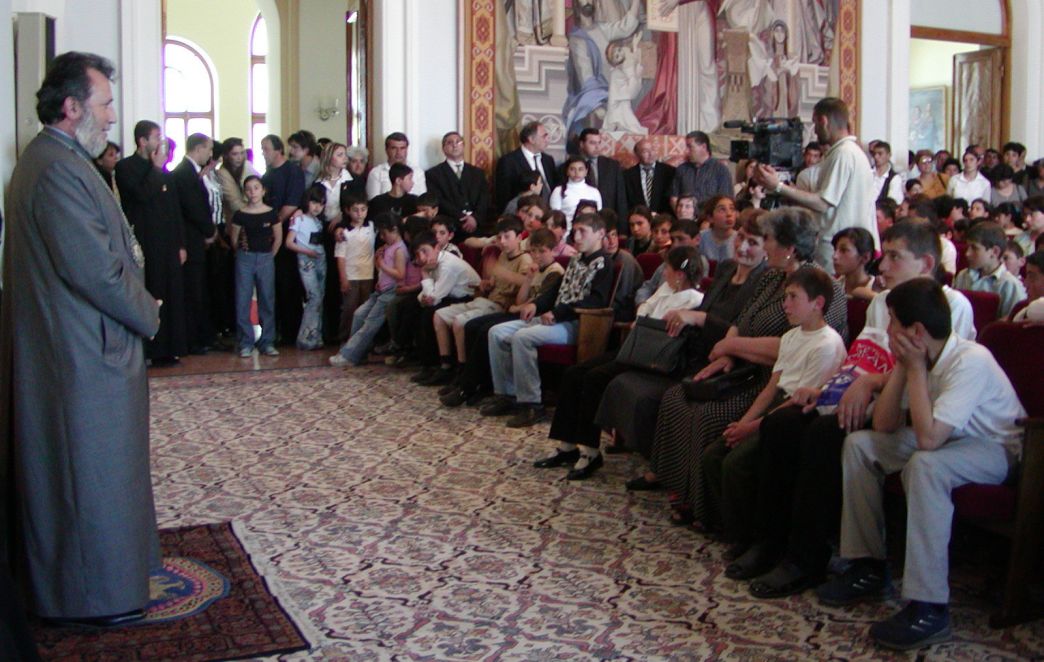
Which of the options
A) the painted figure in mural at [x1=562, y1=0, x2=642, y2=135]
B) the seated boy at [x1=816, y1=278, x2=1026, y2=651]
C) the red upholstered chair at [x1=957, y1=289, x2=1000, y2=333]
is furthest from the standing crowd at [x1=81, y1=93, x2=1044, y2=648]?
the painted figure in mural at [x1=562, y1=0, x2=642, y2=135]

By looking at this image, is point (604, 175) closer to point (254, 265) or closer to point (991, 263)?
point (254, 265)

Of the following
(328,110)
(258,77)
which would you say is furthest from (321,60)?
(258,77)

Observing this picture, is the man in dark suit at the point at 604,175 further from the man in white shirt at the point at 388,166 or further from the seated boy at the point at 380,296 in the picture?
the seated boy at the point at 380,296

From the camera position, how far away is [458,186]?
35.2 ft

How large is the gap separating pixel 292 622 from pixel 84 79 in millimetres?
1880

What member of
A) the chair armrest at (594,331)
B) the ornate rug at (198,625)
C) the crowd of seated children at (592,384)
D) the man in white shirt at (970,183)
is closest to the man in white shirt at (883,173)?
the man in white shirt at (970,183)

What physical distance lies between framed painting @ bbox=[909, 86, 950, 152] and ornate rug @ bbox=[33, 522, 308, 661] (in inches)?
648

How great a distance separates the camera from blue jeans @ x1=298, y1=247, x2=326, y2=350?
1024 cm

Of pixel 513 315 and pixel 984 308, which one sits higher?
pixel 984 308

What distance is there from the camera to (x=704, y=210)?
8.16 meters

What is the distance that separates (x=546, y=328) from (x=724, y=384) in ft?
7.40

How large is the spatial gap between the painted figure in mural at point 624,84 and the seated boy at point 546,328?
196 inches

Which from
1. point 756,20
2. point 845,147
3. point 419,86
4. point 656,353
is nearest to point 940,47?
point 756,20

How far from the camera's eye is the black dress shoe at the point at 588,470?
577 centimetres
